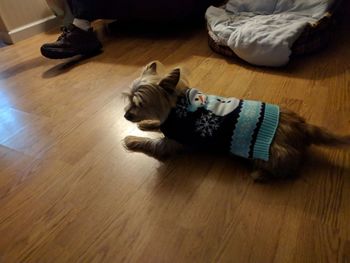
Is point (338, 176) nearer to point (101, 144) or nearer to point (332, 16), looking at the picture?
point (101, 144)

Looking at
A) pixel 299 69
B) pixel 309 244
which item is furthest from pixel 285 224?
pixel 299 69

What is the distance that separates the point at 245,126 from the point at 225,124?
0.08m

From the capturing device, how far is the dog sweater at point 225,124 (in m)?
1.10

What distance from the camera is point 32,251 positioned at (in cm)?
104

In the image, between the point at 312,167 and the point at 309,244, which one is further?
the point at 312,167

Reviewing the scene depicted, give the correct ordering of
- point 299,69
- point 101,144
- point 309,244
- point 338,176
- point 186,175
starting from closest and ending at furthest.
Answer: point 309,244 → point 338,176 → point 186,175 → point 101,144 → point 299,69

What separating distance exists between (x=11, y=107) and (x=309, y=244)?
1.81m

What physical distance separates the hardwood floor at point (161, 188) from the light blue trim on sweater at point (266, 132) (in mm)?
151

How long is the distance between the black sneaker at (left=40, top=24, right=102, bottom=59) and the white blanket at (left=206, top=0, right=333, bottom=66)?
37.6 inches

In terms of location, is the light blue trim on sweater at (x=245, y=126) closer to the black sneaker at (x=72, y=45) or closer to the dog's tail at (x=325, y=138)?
the dog's tail at (x=325, y=138)

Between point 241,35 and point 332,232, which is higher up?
point 241,35

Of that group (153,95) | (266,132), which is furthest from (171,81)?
(266,132)

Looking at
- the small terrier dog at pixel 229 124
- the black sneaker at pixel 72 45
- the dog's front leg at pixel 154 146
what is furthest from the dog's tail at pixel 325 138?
the black sneaker at pixel 72 45

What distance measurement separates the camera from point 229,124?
3.69 feet
